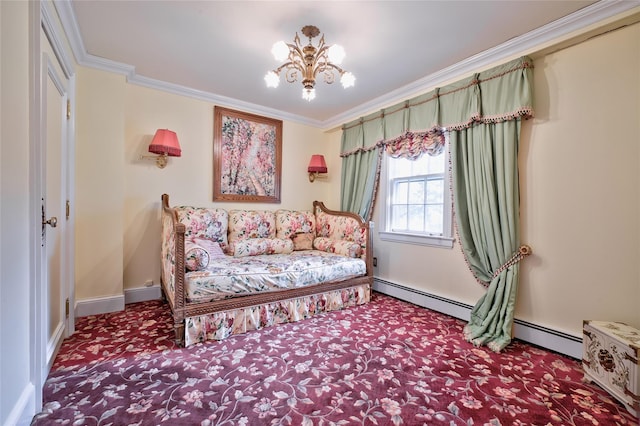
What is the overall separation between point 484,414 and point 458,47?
8.48 feet

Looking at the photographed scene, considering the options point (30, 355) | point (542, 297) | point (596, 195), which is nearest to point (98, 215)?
point (30, 355)

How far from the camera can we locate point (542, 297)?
7.03 feet

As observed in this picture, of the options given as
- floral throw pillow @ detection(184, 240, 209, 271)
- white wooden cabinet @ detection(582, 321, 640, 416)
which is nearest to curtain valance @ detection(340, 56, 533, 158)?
white wooden cabinet @ detection(582, 321, 640, 416)

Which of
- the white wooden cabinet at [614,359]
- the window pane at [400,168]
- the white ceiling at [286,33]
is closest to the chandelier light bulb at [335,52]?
the white ceiling at [286,33]

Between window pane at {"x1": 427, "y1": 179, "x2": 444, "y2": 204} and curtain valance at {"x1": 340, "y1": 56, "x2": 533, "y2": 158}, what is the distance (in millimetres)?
497

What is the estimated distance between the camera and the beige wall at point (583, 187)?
1774mm

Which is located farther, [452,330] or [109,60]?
[109,60]

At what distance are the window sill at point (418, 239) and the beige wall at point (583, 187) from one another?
680 millimetres

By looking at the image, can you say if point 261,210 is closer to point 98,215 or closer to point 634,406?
point 98,215

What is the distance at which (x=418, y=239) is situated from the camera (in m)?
3.06

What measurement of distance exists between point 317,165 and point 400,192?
1.25m

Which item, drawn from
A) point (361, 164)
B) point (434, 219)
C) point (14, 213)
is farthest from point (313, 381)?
point (361, 164)

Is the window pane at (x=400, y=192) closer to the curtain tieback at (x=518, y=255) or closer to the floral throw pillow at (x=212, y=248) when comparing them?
Result: the curtain tieback at (x=518, y=255)

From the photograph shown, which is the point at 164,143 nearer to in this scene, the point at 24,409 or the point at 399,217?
the point at 24,409
